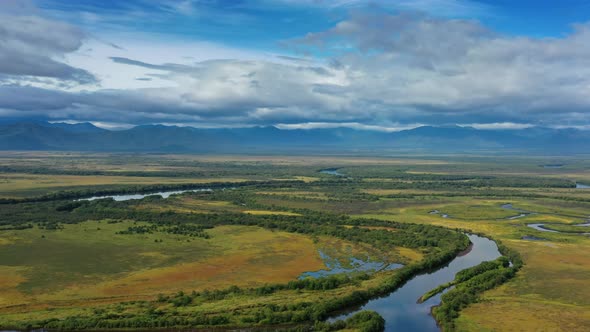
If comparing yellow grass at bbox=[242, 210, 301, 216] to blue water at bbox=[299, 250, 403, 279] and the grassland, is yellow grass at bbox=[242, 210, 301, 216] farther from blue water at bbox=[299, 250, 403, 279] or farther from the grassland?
blue water at bbox=[299, 250, 403, 279]

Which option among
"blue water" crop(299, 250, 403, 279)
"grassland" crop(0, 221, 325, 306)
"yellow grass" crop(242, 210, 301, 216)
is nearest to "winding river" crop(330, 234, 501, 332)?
"blue water" crop(299, 250, 403, 279)

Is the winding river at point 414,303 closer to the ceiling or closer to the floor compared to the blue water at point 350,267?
closer to the floor

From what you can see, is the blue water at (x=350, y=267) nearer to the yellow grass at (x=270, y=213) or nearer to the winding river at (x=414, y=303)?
the winding river at (x=414, y=303)

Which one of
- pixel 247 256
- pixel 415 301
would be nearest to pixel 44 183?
pixel 247 256

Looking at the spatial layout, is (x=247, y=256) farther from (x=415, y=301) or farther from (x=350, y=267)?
(x=415, y=301)

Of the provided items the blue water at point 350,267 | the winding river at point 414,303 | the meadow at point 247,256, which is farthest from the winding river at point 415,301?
the meadow at point 247,256

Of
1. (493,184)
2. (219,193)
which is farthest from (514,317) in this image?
(493,184)

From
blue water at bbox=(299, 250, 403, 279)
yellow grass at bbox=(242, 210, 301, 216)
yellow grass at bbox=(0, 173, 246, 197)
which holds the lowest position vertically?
blue water at bbox=(299, 250, 403, 279)

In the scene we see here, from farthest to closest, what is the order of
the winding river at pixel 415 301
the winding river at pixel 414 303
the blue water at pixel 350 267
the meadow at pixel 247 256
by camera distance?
1. the blue water at pixel 350 267
2. the meadow at pixel 247 256
3. the winding river at pixel 415 301
4. the winding river at pixel 414 303

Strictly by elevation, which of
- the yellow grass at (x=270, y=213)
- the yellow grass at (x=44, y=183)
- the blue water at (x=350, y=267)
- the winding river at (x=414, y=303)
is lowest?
the winding river at (x=414, y=303)
